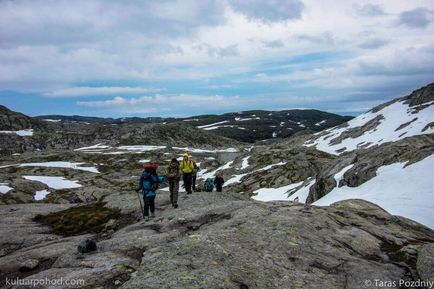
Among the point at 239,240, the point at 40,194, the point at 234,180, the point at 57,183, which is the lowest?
the point at 234,180

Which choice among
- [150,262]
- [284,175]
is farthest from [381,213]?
[284,175]

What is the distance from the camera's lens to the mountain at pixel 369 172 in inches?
1346

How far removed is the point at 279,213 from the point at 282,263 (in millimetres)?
6988

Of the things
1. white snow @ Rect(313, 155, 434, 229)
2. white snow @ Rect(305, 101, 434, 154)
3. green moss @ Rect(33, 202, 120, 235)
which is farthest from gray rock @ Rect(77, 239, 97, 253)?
white snow @ Rect(305, 101, 434, 154)

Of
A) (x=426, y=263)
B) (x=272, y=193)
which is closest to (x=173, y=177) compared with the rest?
(x=426, y=263)

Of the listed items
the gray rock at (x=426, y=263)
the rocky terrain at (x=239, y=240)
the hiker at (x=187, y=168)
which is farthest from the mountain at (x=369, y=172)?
the hiker at (x=187, y=168)

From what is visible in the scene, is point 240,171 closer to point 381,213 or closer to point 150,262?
point 381,213

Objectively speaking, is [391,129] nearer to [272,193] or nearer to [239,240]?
[272,193]

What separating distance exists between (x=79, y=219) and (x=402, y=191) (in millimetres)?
30953

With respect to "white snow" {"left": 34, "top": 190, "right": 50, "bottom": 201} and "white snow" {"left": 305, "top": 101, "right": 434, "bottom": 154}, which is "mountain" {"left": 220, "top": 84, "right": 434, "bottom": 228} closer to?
"white snow" {"left": 305, "top": 101, "right": 434, "bottom": 154}

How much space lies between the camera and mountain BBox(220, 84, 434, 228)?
34188mm

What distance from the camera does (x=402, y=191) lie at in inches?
1378

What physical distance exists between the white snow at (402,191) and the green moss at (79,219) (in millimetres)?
24563

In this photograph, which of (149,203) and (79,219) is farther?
(79,219)
